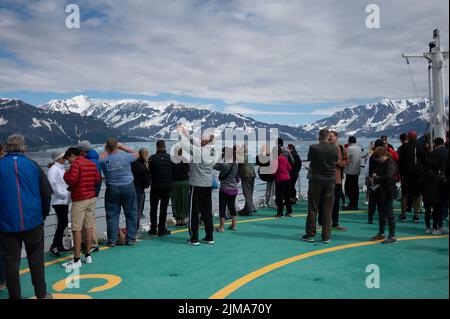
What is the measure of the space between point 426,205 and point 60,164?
7.14 meters

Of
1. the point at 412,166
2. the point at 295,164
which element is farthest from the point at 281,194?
the point at 412,166

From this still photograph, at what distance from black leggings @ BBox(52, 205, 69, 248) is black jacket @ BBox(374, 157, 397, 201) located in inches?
233

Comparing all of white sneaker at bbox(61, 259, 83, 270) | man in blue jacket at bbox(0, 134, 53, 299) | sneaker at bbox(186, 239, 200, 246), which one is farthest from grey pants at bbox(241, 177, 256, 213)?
man in blue jacket at bbox(0, 134, 53, 299)

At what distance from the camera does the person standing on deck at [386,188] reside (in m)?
7.48

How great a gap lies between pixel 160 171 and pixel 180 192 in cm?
132

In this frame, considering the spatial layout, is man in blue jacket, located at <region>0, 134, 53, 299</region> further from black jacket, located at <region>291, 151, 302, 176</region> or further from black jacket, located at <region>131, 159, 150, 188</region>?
black jacket, located at <region>291, 151, 302, 176</region>

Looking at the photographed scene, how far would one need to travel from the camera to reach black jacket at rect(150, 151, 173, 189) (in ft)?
28.1

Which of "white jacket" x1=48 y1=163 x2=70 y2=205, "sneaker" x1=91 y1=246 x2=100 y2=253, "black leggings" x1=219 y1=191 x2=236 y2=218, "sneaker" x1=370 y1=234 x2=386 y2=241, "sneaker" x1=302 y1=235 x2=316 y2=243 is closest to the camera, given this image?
"white jacket" x1=48 y1=163 x2=70 y2=205

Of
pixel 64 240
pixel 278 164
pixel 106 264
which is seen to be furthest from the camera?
pixel 278 164
